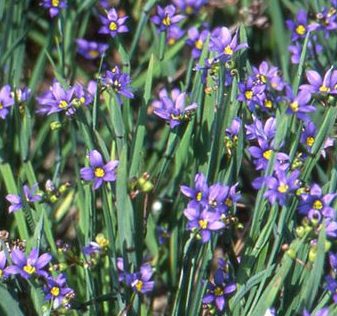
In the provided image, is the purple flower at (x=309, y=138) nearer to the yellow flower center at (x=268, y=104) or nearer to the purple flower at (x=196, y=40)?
the yellow flower center at (x=268, y=104)

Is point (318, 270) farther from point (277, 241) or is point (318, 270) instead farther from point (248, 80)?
point (248, 80)

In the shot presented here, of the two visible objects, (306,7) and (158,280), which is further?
(306,7)

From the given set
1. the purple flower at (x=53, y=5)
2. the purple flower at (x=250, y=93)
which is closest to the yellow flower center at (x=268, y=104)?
the purple flower at (x=250, y=93)

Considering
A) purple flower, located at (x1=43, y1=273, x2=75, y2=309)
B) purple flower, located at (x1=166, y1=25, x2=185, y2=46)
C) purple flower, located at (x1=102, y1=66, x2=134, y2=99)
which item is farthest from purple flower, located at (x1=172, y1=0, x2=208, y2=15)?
purple flower, located at (x1=43, y1=273, x2=75, y2=309)

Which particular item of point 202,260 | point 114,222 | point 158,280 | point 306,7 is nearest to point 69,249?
point 114,222

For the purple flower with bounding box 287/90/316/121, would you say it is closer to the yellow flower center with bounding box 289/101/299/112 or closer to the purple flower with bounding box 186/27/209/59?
the yellow flower center with bounding box 289/101/299/112

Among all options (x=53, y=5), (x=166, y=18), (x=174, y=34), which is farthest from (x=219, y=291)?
(x=174, y=34)
